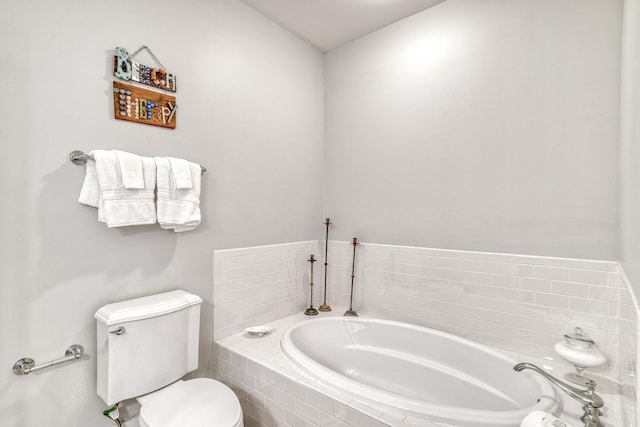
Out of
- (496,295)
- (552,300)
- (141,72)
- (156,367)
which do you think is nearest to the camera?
(156,367)

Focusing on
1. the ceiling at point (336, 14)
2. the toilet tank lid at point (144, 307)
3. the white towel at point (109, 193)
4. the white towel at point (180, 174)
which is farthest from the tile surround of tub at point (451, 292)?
the ceiling at point (336, 14)

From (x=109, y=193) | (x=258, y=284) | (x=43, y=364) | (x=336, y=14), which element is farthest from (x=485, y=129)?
(x=43, y=364)

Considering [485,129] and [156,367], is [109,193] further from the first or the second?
[485,129]

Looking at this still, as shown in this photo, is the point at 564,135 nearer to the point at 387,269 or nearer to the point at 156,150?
the point at 387,269

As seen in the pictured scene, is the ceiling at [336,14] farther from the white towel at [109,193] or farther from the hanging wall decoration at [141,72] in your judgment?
the white towel at [109,193]

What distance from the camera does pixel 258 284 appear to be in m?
2.37

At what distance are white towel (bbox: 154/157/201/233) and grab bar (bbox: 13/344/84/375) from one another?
2.26ft

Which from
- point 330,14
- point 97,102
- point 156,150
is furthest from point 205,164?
point 330,14

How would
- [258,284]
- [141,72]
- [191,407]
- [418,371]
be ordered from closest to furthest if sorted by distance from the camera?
[191,407] → [141,72] → [418,371] → [258,284]

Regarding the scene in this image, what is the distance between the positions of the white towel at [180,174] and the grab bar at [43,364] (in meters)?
0.90

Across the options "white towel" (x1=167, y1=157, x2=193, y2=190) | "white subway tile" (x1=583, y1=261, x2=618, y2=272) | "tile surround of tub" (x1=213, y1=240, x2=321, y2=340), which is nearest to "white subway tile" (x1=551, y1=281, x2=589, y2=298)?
"white subway tile" (x1=583, y1=261, x2=618, y2=272)

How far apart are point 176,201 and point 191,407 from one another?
3.45 ft

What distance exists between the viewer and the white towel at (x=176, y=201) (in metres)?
1.70

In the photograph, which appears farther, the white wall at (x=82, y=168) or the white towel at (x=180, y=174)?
the white towel at (x=180, y=174)
